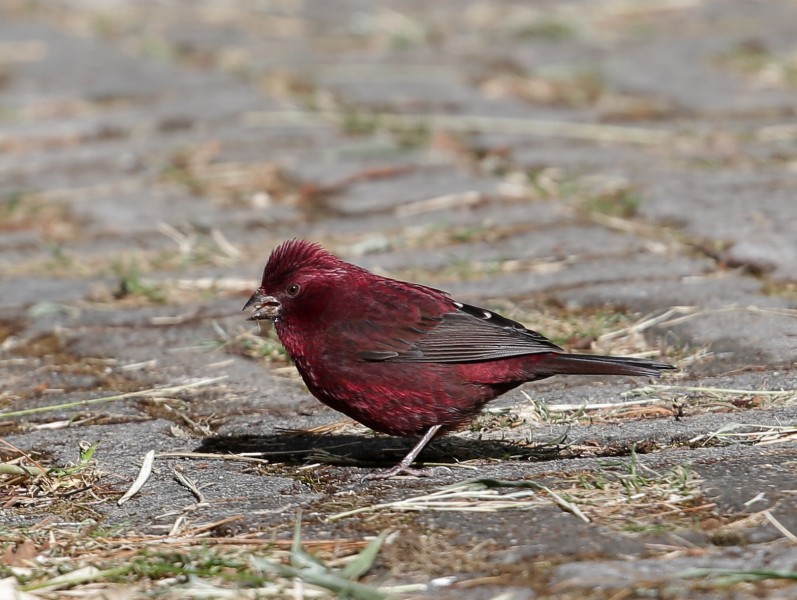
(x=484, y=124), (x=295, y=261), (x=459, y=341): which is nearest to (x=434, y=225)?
(x=484, y=124)

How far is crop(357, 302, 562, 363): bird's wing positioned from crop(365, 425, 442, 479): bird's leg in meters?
0.25

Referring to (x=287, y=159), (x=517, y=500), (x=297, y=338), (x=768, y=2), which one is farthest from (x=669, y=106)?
(x=517, y=500)

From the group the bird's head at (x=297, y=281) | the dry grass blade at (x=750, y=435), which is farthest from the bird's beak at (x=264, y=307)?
the dry grass blade at (x=750, y=435)

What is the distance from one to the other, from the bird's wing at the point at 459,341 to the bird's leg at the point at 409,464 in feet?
0.82

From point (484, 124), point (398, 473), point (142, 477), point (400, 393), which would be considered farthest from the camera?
point (484, 124)

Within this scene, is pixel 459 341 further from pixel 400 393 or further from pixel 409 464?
pixel 409 464

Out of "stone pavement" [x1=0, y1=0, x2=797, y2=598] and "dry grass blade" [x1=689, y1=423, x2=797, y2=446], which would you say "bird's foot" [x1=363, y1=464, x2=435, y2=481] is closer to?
"stone pavement" [x1=0, y1=0, x2=797, y2=598]

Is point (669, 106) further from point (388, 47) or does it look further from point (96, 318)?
point (96, 318)

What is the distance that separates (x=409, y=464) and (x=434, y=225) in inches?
99.4

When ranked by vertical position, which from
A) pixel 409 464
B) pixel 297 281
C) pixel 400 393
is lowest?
pixel 409 464

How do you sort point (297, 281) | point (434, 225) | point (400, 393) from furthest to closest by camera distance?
point (434, 225)
point (297, 281)
point (400, 393)

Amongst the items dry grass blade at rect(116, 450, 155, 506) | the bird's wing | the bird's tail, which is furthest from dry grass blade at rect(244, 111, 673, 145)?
dry grass blade at rect(116, 450, 155, 506)

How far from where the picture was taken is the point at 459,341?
4.19 m

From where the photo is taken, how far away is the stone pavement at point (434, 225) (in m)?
3.41
